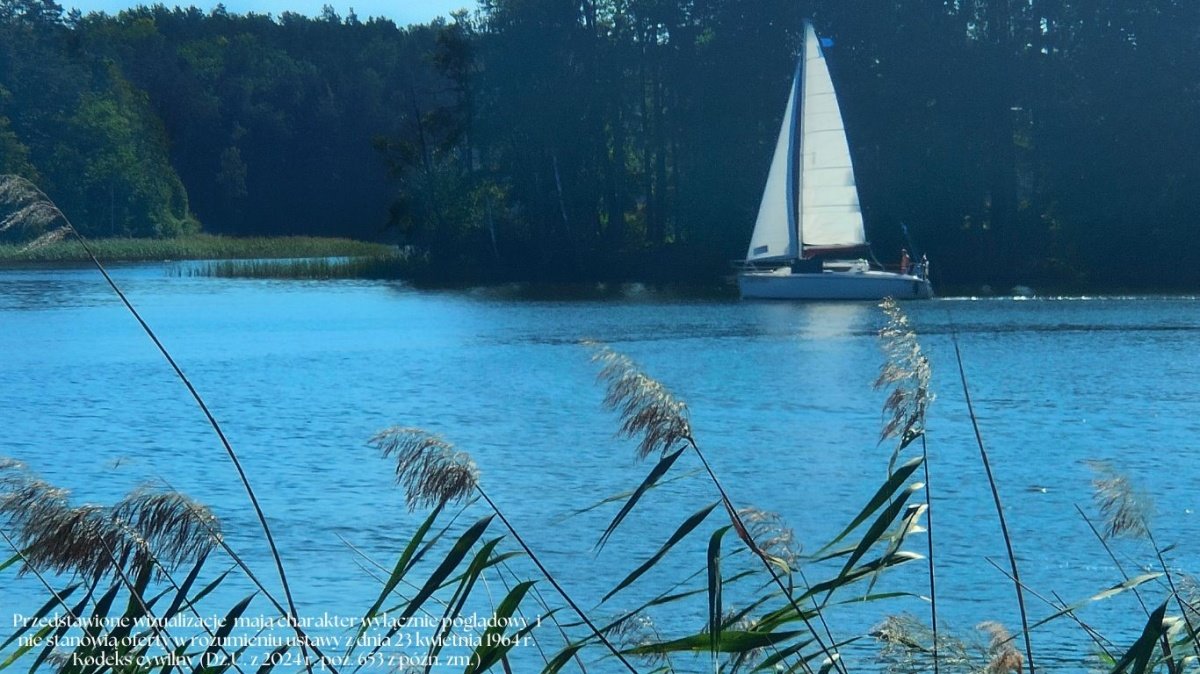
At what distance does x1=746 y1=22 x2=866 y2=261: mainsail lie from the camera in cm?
3750

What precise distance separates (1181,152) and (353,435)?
3503cm

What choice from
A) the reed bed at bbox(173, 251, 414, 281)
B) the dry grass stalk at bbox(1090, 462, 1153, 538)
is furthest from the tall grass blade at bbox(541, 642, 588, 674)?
the reed bed at bbox(173, 251, 414, 281)

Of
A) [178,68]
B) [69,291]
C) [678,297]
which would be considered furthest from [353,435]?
[178,68]

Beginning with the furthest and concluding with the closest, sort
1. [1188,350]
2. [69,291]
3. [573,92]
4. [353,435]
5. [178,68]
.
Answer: [178,68] < [573,92] < [69,291] < [1188,350] < [353,435]

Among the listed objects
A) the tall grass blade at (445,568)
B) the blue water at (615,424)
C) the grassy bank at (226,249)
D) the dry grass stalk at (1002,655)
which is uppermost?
the tall grass blade at (445,568)

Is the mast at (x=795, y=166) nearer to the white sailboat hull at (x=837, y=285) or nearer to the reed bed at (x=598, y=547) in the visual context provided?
the white sailboat hull at (x=837, y=285)

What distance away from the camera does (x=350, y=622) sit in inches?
324

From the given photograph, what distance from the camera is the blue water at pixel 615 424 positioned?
33.2ft

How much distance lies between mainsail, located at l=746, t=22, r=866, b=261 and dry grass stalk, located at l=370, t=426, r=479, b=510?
34274 mm

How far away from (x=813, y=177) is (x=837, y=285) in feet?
9.74

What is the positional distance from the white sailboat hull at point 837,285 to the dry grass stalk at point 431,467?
108ft

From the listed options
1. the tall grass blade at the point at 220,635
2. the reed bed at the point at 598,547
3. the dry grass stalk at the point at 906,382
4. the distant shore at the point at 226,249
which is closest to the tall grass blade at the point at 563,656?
the reed bed at the point at 598,547

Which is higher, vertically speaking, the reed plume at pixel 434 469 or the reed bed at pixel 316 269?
the reed plume at pixel 434 469

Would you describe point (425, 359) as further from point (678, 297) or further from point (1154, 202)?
point (1154, 202)
